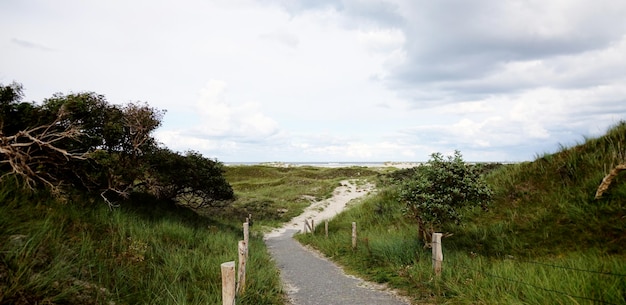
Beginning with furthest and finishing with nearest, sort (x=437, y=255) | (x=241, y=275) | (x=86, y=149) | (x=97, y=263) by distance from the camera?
(x=86, y=149), (x=437, y=255), (x=241, y=275), (x=97, y=263)

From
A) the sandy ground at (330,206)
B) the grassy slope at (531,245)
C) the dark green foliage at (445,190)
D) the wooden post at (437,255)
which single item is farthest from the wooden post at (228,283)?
the sandy ground at (330,206)

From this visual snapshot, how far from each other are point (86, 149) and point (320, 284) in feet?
32.1

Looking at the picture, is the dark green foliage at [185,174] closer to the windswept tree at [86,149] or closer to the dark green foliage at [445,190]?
the windswept tree at [86,149]

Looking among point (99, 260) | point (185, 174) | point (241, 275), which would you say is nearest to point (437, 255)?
point (241, 275)

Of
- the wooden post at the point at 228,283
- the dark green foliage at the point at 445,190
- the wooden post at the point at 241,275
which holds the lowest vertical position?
the wooden post at the point at 241,275

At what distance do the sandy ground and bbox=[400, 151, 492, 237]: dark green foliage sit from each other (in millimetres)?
16129

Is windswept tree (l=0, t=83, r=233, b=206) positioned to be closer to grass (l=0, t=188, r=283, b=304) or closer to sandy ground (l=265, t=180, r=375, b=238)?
grass (l=0, t=188, r=283, b=304)

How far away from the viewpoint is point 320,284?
11.0 m

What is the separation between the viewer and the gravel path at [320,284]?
351 inches

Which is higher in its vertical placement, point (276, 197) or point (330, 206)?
point (276, 197)

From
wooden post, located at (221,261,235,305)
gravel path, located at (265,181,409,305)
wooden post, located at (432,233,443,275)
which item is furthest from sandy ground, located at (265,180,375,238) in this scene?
wooden post, located at (221,261,235,305)

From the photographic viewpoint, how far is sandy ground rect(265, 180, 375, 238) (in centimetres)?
3247

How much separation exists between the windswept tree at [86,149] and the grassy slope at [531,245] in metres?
9.06

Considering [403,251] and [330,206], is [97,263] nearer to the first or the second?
[403,251]
